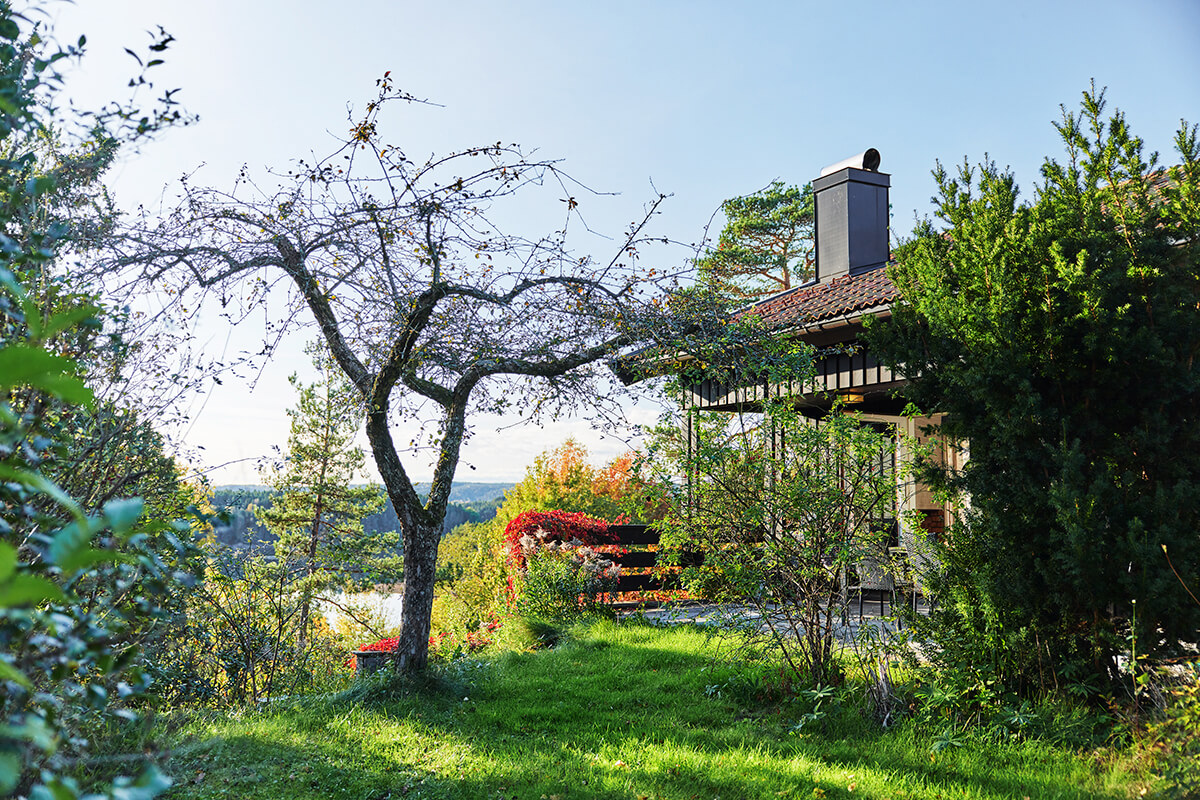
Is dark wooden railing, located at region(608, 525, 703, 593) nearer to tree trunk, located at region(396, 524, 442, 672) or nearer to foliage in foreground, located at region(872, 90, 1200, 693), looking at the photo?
tree trunk, located at region(396, 524, 442, 672)

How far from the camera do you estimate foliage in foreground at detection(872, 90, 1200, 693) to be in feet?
13.3

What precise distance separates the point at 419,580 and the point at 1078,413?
4974 millimetres

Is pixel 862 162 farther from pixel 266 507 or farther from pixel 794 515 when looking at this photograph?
pixel 266 507

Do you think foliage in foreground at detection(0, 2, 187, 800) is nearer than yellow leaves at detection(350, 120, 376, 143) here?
Yes

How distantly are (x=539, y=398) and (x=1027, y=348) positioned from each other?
394cm

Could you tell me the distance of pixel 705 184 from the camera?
6.92 meters

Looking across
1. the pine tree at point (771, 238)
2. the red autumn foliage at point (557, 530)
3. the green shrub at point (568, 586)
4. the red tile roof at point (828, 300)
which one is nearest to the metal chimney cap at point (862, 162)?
the red tile roof at point (828, 300)

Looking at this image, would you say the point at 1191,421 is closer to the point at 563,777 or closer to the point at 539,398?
the point at 563,777

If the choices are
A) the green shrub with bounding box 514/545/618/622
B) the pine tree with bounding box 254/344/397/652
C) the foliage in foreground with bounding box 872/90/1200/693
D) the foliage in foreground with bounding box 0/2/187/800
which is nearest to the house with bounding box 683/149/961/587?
the green shrub with bounding box 514/545/618/622

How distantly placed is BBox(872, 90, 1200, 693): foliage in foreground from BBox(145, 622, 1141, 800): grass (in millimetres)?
770

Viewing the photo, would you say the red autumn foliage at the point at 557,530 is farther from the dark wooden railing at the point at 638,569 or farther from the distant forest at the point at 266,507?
the distant forest at the point at 266,507

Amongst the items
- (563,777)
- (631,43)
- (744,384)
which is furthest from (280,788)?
(631,43)

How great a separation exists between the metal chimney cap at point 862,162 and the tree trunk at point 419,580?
318 inches

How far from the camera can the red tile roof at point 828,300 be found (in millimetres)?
7654
